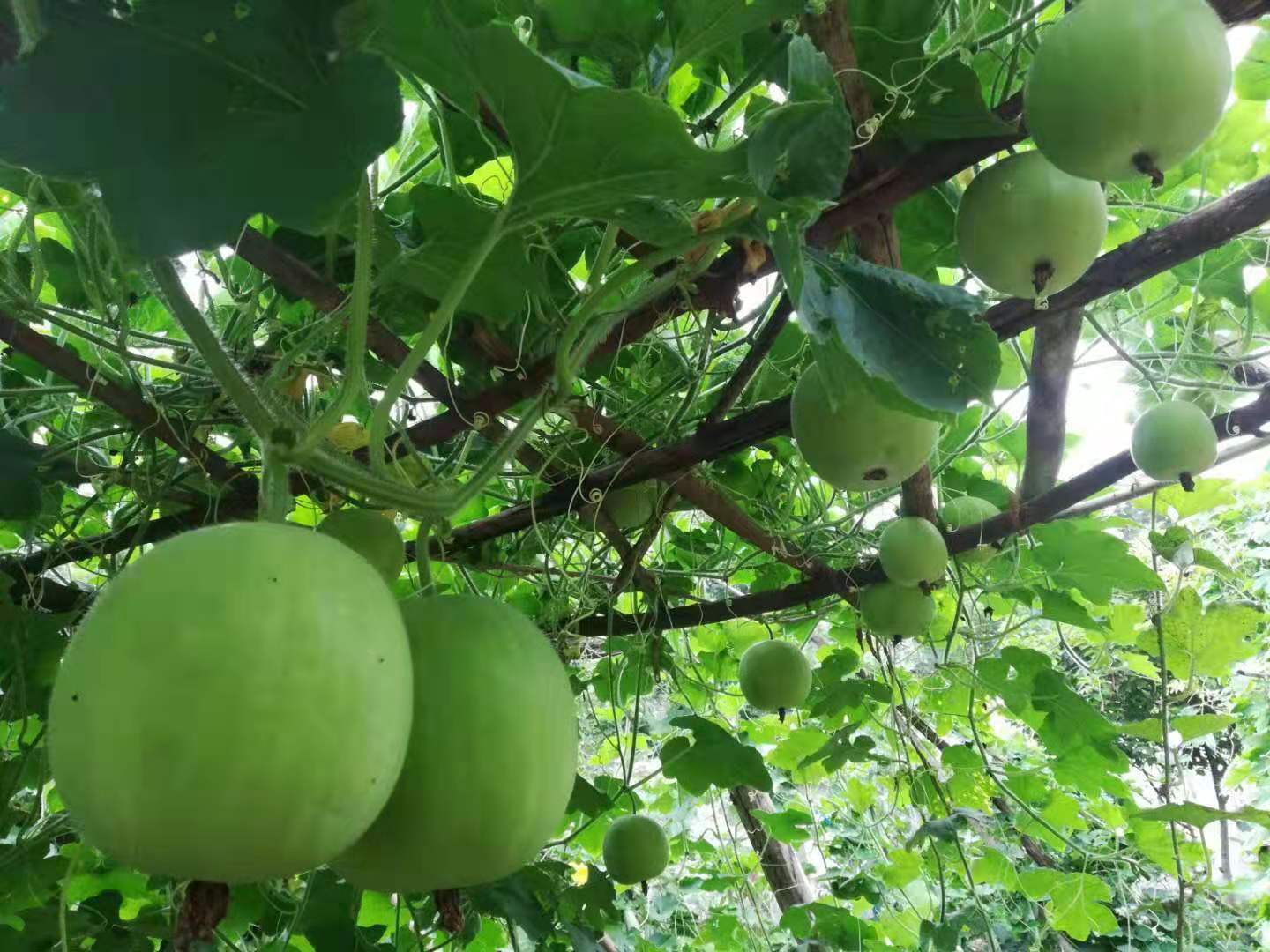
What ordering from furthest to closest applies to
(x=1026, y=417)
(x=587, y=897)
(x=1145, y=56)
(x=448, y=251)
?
(x=587, y=897), (x=1026, y=417), (x=448, y=251), (x=1145, y=56)

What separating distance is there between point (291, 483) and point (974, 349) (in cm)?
123

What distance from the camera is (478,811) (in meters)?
0.71

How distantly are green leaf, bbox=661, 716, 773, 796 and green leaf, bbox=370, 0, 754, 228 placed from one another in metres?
1.60

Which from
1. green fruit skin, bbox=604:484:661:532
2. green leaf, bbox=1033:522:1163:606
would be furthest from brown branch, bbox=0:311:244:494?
green leaf, bbox=1033:522:1163:606

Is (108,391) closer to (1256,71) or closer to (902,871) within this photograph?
(1256,71)

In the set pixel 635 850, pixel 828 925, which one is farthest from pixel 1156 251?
pixel 828 925

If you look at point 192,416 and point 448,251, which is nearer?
point 448,251

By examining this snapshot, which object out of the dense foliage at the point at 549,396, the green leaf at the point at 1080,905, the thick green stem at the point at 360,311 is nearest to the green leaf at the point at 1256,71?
the dense foliage at the point at 549,396

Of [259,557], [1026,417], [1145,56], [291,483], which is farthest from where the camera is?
[1026,417]

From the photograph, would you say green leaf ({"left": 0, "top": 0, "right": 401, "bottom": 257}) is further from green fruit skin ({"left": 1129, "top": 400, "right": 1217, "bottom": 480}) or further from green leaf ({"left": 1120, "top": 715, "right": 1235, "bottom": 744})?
green leaf ({"left": 1120, "top": 715, "right": 1235, "bottom": 744})

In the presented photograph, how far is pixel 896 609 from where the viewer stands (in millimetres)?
2035

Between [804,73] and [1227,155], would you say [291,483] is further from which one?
[1227,155]

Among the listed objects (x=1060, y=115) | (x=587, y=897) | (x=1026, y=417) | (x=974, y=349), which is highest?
(x=1026, y=417)

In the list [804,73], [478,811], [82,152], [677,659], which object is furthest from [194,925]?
[677,659]
